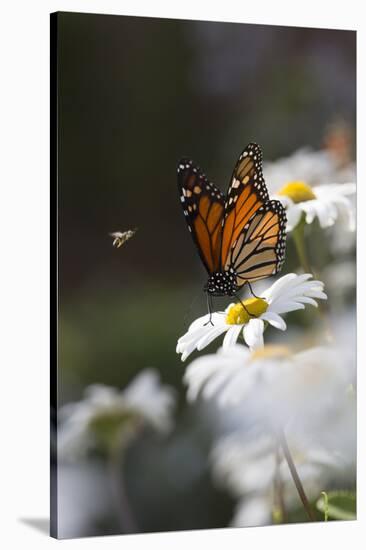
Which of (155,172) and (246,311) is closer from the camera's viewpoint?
(246,311)

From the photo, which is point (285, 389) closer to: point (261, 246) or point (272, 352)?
point (272, 352)

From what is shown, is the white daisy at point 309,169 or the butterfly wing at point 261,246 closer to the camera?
the butterfly wing at point 261,246

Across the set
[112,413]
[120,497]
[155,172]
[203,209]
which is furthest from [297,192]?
[120,497]

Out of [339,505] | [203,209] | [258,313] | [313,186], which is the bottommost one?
[339,505]

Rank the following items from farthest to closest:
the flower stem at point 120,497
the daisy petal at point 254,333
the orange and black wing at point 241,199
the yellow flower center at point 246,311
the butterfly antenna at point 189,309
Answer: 1. the butterfly antenna at point 189,309
2. the flower stem at point 120,497
3. the orange and black wing at point 241,199
4. the yellow flower center at point 246,311
5. the daisy petal at point 254,333

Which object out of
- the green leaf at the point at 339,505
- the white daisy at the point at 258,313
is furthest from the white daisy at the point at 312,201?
the green leaf at the point at 339,505

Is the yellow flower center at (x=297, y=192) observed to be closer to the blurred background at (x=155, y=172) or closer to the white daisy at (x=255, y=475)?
the blurred background at (x=155, y=172)

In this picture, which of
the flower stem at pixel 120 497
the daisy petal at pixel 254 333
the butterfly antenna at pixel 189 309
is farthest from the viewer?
the butterfly antenna at pixel 189 309

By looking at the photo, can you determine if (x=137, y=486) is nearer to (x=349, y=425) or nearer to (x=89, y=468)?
(x=89, y=468)
